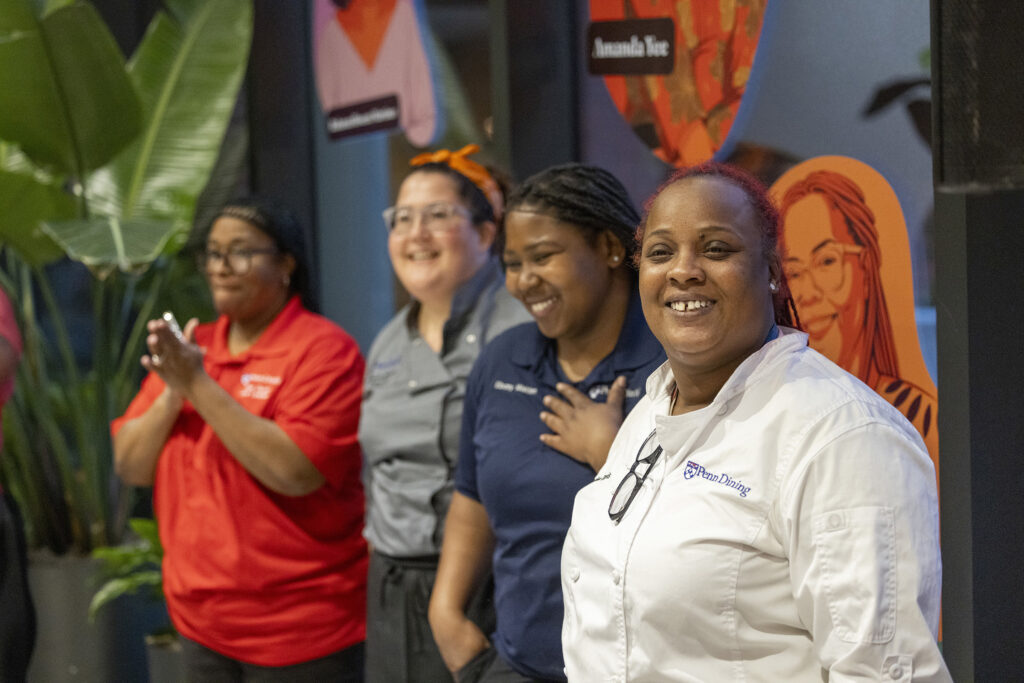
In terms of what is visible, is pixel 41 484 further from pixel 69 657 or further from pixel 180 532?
pixel 180 532

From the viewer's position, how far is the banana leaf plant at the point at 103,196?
3.72 metres

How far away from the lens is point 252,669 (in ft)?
9.18

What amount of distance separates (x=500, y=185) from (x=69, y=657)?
256cm

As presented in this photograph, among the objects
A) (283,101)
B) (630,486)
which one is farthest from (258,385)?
(283,101)

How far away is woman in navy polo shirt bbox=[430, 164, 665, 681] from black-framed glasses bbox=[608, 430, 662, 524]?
30 centimetres

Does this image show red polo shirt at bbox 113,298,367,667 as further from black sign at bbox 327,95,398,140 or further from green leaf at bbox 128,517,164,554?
black sign at bbox 327,95,398,140

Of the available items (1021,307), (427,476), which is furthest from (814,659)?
(427,476)

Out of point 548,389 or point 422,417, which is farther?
point 422,417

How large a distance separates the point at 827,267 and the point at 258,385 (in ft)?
4.86

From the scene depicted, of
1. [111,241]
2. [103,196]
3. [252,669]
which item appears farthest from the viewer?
[103,196]

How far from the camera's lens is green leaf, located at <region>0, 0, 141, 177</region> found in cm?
344

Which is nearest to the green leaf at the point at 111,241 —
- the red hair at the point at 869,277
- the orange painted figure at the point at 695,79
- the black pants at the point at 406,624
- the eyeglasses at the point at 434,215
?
the eyeglasses at the point at 434,215

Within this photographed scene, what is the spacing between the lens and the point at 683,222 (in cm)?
155

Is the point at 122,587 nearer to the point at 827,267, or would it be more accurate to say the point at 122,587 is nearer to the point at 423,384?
the point at 423,384
